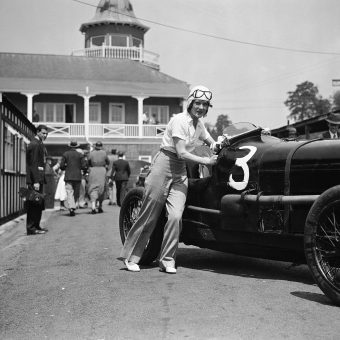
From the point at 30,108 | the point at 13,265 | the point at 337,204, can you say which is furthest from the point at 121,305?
the point at 30,108

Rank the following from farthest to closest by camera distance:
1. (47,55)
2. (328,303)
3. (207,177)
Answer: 1. (47,55)
2. (207,177)
3. (328,303)

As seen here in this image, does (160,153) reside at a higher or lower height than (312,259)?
higher

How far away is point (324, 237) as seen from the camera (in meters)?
5.07

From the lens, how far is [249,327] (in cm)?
430

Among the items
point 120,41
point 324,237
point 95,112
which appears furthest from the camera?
point 120,41

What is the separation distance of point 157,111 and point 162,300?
42158 mm

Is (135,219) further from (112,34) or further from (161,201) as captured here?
(112,34)

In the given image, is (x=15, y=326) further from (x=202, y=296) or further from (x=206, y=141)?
(x=206, y=141)

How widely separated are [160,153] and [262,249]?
1577 mm

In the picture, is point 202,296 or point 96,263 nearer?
point 202,296

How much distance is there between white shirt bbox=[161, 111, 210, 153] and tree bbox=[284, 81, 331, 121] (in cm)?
7797

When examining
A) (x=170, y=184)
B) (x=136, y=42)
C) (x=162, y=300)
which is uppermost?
(x=136, y=42)

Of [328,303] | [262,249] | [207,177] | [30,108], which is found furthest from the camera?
[30,108]

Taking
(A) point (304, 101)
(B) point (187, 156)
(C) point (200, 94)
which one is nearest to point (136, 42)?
(A) point (304, 101)
